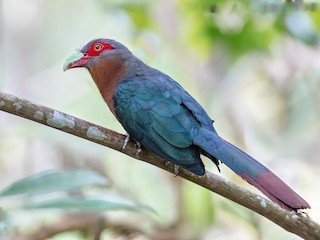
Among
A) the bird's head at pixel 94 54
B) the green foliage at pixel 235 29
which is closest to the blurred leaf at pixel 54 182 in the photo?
the bird's head at pixel 94 54

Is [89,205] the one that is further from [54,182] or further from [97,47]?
[97,47]

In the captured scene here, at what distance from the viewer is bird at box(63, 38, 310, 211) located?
2.45m

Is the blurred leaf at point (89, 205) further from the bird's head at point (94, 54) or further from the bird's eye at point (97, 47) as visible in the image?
the bird's eye at point (97, 47)

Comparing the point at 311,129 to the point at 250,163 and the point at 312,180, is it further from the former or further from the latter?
the point at 250,163

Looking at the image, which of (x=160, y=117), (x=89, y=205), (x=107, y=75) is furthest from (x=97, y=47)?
(x=89, y=205)

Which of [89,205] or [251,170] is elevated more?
[89,205]

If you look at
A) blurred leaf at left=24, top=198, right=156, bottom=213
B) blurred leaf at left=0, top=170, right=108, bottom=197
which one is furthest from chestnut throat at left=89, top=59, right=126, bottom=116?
blurred leaf at left=24, top=198, right=156, bottom=213

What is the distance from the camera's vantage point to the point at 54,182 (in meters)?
2.95

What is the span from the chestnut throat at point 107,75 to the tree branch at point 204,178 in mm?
645

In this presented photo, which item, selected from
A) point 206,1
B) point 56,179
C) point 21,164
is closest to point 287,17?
point 206,1

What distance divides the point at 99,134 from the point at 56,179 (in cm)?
65

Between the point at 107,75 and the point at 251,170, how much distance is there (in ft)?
3.21

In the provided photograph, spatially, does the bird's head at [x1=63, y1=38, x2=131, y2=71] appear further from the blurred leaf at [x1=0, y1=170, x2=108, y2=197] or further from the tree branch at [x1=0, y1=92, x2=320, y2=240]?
the tree branch at [x1=0, y1=92, x2=320, y2=240]

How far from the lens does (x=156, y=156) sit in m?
2.75
